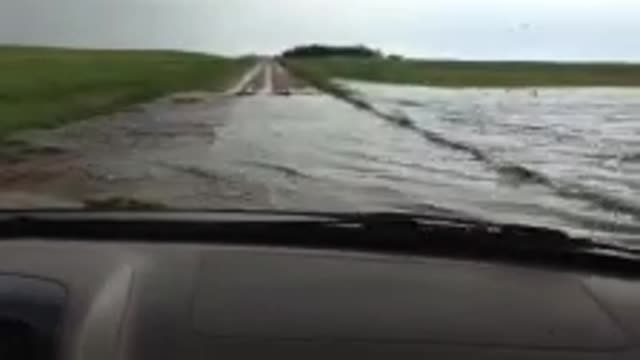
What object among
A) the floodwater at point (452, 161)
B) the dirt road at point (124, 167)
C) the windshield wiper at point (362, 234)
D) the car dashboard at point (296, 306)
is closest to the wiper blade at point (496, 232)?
the windshield wiper at point (362, 234)

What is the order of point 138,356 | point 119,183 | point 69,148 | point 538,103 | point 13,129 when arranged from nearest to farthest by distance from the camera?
point 138,356
point 119,183
point 69,148
point 13,129
point 538,103

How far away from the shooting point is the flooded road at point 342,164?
1606 centimetres

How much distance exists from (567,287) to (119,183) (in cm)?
1525

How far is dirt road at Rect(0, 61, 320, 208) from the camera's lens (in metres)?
16.1

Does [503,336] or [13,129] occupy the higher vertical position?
[503,336]

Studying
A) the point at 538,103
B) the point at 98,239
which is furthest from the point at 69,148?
the point at 538,103

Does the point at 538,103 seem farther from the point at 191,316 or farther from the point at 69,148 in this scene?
the point at 191,316

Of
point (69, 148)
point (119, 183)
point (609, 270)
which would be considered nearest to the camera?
point (609, 270)

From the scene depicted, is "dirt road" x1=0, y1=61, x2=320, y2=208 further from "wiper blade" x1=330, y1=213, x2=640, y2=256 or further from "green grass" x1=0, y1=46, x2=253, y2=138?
"wiper blade" x1=330, y1=213, x2=640, y2=256

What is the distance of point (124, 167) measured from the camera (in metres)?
20.5

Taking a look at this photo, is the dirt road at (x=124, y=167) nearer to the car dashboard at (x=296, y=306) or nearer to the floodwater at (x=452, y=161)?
the floodwater at (x=452, y=161)

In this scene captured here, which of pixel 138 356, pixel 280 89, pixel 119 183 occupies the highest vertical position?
pixel 138 356

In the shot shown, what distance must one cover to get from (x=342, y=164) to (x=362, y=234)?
18005 mm

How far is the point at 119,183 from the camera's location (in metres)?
18.2
